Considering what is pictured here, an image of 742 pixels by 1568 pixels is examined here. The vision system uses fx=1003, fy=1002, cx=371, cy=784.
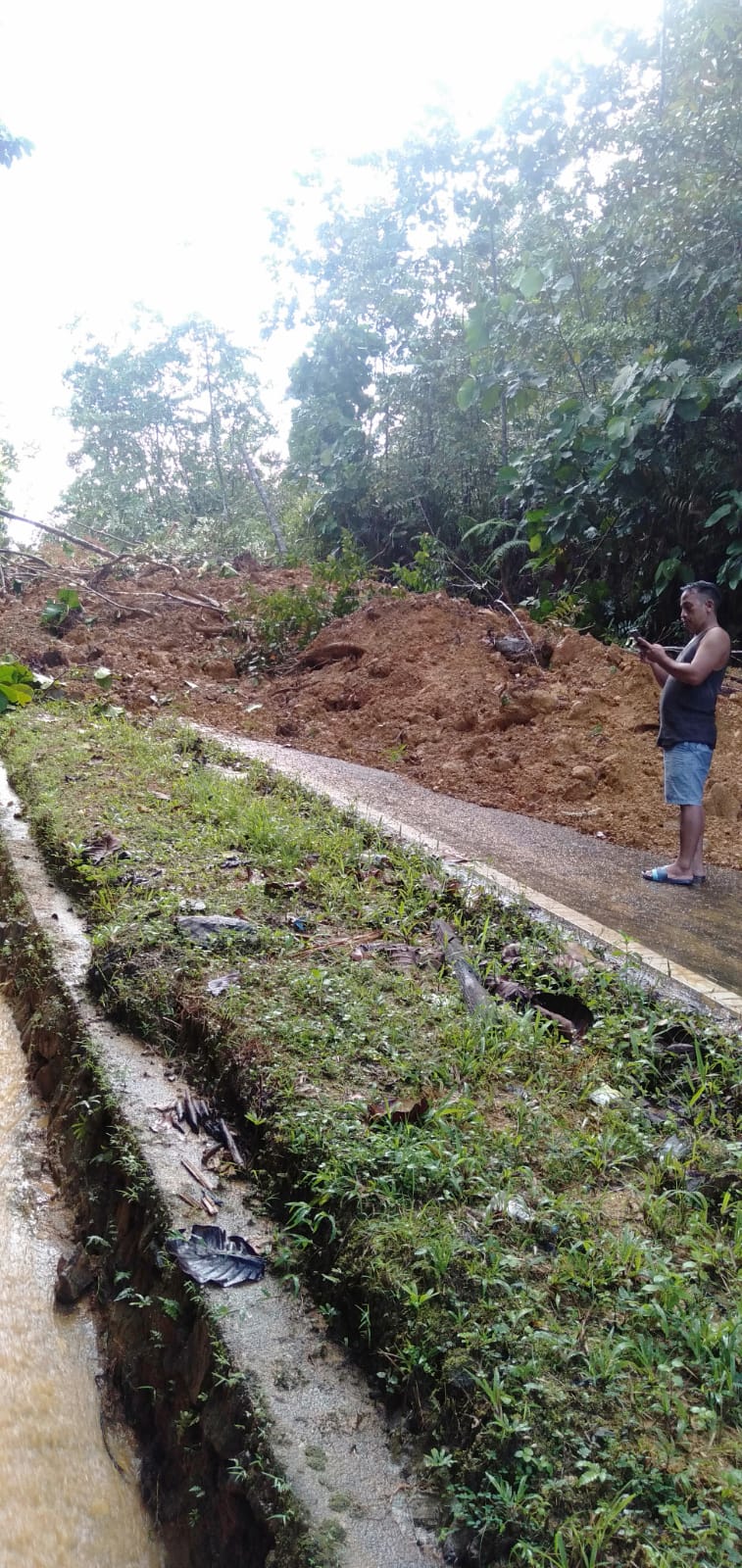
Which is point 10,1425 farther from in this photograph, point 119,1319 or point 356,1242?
point 356,1242

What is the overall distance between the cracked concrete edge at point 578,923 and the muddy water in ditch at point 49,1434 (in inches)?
77.7

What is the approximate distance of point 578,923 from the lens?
398cm

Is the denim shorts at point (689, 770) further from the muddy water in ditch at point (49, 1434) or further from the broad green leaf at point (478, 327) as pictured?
the broad green leaf at point (478, 327)

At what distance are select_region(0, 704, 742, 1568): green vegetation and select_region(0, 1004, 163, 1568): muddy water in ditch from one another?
1.82ft

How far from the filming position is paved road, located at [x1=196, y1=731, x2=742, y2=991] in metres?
4.01

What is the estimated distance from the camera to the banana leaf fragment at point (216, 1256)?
2066mm

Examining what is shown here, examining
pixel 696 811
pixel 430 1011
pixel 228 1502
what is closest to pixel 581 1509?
pixel 228 1502

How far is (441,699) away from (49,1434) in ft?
21.9

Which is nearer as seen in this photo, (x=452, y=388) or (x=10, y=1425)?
(x=10, y=1425)

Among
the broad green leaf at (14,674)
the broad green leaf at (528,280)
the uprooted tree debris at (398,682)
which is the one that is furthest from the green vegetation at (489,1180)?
the broad green leaf at (528,280)

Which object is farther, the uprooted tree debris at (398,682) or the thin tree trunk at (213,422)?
the thin tree trunk at (213,422)

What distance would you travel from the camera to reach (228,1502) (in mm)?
1716

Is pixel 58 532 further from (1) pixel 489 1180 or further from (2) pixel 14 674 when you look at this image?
(1) pixel 489 1180

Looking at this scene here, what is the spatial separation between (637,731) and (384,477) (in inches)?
349
